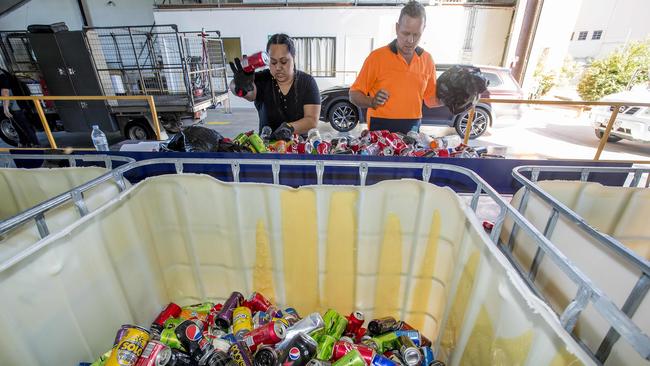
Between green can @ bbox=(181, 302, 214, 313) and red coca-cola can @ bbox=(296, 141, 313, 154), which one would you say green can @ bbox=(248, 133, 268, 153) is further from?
green can @ bbox=(181, 302, 214, 313)

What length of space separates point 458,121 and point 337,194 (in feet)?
20.2

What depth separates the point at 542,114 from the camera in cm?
1072

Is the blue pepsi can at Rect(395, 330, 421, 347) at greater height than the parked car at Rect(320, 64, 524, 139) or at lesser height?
lesser

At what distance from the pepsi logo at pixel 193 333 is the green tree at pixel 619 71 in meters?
14.5

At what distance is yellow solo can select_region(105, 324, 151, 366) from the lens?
1.26 metres

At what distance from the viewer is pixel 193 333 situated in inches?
61.2

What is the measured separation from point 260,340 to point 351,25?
10.9 m

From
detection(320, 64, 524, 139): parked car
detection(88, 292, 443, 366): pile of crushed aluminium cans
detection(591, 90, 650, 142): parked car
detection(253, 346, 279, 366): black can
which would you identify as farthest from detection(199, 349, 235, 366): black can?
detection(591, 90, 650, 142): parked car

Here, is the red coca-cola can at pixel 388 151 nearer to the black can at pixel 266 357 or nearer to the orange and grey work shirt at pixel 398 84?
the orange and grey work shirt at pixel 398 84

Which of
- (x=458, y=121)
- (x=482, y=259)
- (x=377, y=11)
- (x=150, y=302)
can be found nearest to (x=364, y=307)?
(x=482, y=259)

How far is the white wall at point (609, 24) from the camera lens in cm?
1981

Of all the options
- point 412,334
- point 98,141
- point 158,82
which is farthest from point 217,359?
point 158,82

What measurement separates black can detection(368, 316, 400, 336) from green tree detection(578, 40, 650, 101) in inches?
534

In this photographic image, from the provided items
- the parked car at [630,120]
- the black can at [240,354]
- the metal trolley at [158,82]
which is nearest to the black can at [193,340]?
the black can at [240,354]
